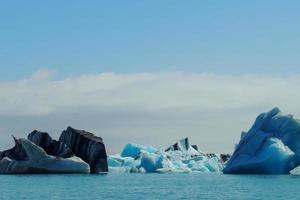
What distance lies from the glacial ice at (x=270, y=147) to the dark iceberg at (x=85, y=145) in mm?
13276

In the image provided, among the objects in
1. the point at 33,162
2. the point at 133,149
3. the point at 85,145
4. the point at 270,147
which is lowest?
the point at 33,162

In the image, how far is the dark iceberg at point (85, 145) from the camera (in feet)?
198

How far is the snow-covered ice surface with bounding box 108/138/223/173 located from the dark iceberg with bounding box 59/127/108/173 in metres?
8.96

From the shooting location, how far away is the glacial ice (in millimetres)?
50719

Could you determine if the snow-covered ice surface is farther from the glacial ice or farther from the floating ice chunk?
the glacial ice

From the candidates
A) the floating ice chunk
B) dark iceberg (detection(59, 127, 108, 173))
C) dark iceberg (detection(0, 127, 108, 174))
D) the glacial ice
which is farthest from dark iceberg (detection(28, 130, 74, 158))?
the floating ice chunk

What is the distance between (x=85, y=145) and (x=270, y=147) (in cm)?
1902

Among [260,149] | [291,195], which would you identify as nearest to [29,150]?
[260,149]

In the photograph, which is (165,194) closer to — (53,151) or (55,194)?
(55,194)

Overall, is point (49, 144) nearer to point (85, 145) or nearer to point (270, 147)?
point (85, 145)

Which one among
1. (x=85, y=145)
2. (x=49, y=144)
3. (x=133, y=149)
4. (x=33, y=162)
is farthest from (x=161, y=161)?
(x=33, y=162)

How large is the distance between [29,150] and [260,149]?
65.8 ft

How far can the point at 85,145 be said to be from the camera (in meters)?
60.5

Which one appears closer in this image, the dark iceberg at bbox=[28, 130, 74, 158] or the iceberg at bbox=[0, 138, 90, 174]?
the iceberg at bbox=[0, 138, 90, 174]
